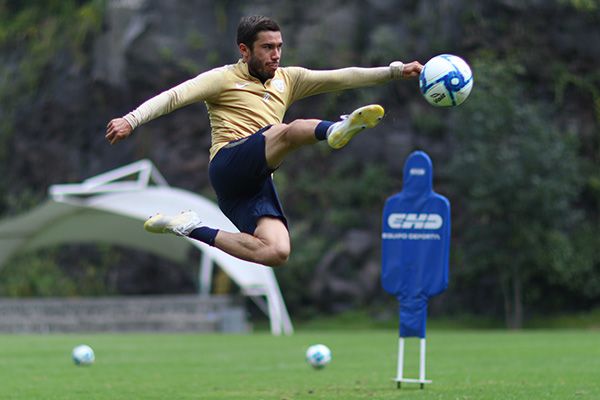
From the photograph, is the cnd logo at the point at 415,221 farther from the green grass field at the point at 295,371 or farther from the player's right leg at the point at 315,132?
the player's right leg at the point at 315,132

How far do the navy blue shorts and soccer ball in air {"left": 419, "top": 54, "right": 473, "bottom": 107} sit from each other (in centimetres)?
144

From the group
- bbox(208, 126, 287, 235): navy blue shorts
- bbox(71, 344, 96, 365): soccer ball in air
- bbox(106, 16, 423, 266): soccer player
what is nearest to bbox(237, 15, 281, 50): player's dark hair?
bbox(106, 16, 423, 266): soccer player

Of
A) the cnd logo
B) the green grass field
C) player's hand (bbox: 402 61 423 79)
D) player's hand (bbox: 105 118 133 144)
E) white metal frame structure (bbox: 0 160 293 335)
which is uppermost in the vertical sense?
white metal frame structure (bbox: 0 160 293 335)

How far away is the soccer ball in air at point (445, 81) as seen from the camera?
9195mm

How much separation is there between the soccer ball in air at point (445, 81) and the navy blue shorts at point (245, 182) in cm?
144

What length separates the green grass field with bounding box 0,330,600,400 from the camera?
1116 cm

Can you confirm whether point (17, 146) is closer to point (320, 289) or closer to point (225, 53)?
point (225, 53)

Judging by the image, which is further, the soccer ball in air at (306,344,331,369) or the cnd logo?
the soccer ball in air at (306,344,331,369)

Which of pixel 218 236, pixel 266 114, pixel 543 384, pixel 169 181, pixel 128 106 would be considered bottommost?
pixel 543 384

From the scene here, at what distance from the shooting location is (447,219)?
446 inches

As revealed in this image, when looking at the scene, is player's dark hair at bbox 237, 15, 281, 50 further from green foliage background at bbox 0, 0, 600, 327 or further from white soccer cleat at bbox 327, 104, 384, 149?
green foliage background at bbox 0, 0, 600, 327

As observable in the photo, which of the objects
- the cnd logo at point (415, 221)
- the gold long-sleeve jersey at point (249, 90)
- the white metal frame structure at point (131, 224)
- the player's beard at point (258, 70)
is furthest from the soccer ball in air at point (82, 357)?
the white metal frame structure at point (131, 224)

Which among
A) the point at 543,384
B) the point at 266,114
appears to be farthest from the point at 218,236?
the point at 543,384

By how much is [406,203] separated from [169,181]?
30.3 metres
